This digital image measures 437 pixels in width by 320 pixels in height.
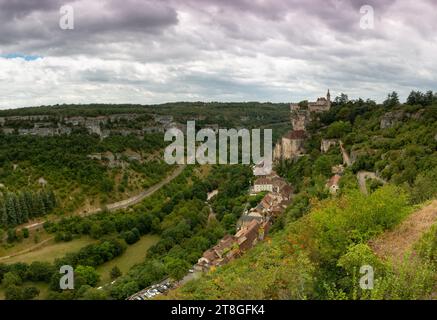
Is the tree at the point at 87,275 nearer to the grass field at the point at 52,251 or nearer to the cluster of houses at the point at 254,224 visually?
the grass field at the point at 52,251

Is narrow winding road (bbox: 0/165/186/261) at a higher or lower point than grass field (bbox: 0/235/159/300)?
higher

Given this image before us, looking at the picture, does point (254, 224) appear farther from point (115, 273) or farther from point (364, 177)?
point (115, 273)

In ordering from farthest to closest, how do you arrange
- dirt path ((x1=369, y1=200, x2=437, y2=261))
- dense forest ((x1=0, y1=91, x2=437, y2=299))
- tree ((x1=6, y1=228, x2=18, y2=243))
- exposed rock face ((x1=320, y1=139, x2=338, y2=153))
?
exposed rock face ((x1=320, y1=139, x2=338, y2=153)) < tree ((x1=6, y1=228, x2=18, y2=243)) < dirt path ((x1=369, y1=200, x2=437, y2=261)) < dense forest ((x1=0, y1=91, x2=437, y2=299))

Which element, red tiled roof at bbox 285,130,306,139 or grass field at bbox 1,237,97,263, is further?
red tiled roof at bbox 285,130,306,139

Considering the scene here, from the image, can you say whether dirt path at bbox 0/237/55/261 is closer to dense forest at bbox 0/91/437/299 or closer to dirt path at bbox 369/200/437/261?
dense forest at bbox 0/91/437/299

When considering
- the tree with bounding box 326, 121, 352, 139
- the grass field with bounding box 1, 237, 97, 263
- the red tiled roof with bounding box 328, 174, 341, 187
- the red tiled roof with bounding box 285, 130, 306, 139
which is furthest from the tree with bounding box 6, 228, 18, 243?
the tree with bounding box 326, 121, 352, 139

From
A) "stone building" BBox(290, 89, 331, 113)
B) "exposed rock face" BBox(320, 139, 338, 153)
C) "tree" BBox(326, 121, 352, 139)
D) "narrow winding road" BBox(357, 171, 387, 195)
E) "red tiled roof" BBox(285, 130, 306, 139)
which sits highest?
"stone building" BBox(290, 89, 331, 113)

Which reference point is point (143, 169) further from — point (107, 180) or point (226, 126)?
point (226, 126)

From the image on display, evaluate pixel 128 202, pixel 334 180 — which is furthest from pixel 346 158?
A: pixel 128 202
